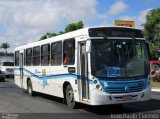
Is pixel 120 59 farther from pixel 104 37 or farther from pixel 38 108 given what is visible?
pixel 38 108

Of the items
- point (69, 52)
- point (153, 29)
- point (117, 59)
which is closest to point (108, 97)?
point (117, 59)

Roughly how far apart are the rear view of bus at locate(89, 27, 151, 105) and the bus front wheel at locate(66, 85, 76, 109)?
1.94 m

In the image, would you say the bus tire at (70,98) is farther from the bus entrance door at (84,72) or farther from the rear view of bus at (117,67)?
the rear view of bus at (117,67)

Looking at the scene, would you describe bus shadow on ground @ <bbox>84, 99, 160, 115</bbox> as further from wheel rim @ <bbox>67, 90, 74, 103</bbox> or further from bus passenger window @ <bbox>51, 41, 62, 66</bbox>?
bus passenger window @ <bbox>51, 41, 62, 66</bbox>

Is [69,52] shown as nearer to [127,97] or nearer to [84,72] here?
[84,72]

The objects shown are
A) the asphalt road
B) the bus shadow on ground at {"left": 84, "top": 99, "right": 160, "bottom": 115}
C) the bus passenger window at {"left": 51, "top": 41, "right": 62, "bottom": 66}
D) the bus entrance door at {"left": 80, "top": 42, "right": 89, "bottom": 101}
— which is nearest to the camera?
the asphalt road

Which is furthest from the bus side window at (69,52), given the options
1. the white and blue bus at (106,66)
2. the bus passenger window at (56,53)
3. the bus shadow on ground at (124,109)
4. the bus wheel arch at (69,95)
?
the bus shadow on ground at (124,109)

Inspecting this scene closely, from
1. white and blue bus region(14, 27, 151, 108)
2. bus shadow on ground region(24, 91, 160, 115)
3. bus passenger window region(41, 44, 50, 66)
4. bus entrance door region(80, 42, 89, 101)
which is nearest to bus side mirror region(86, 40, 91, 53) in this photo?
white and blue bus region(14, 27, 151, 108)

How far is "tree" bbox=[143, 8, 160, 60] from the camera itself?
41.9 m

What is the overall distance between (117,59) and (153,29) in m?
30.8

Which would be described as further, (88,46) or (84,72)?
(84,72)

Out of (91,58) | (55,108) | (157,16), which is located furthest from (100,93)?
(157,16)

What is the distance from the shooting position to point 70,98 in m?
14.6

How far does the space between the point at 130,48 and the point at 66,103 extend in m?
4.12
